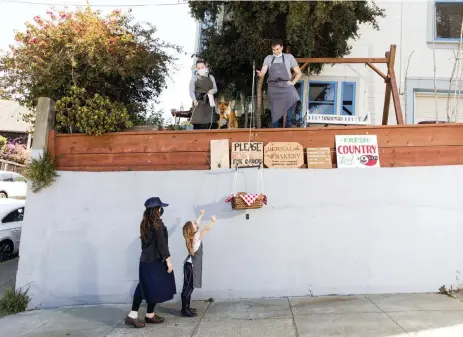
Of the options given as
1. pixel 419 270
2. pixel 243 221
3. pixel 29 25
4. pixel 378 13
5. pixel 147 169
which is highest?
pixel 378 13

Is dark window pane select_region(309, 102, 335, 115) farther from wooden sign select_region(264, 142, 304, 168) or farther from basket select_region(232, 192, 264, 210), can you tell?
basket select_region(232, 192, 264, 210)

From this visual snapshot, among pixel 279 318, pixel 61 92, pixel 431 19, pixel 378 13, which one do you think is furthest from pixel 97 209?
pixel 431 19

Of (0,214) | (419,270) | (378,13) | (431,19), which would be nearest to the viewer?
(419,270)

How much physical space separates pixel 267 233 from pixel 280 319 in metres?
1.46

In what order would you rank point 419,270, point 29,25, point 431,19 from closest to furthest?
point 419,270
point 29,25
point 431,19

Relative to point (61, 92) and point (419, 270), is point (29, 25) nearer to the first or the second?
point (61, 92)

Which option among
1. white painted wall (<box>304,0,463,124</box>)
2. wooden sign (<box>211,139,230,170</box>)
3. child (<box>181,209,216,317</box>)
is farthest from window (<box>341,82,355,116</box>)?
child (<box>181,209,216,317</box>)

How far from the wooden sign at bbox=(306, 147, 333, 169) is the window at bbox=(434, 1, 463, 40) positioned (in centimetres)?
523

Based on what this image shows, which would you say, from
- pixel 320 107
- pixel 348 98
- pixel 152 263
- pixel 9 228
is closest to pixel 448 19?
pixel 348 98

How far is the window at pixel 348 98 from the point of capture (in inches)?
359

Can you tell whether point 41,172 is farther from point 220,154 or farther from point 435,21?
point 435,21

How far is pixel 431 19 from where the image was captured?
900 centimetres

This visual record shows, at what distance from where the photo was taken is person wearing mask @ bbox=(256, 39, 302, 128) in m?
6.91

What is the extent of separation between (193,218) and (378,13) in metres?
5.81
